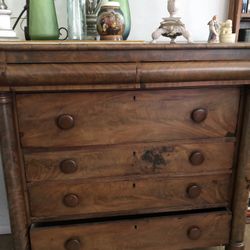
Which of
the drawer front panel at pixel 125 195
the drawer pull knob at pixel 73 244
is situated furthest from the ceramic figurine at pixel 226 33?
the drawer pull knob at pixel 73 244

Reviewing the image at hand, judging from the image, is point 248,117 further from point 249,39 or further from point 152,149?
point 249,39

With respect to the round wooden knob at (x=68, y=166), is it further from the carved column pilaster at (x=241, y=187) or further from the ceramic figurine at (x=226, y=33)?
the ceramic figurine at (x=226, y=33)

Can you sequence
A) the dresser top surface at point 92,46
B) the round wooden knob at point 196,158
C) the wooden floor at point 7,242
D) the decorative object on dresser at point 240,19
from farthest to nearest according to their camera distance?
the wooden floor at point 7,242
the decorative object on dresser at point 240,19
the round wooden knob at point 196,158
the dresser top surface at point 92,46

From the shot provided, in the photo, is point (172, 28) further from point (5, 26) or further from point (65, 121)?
point (5, 26)

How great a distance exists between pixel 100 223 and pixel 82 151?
30cm

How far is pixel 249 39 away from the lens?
4.07 feet

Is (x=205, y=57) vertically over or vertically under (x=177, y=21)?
under

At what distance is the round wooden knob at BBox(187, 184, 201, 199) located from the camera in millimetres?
971

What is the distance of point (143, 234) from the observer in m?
1.00

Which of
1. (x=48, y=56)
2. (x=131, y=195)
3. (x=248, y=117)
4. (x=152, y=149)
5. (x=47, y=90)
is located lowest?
(x=131, y=195)

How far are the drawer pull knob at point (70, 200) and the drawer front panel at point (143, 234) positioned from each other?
0.32 feet

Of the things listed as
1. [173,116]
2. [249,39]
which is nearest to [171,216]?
[173,116]

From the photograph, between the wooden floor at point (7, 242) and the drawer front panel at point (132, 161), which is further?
the wooden floor at point (7, 242)

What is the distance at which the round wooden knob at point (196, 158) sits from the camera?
3.05 ft
